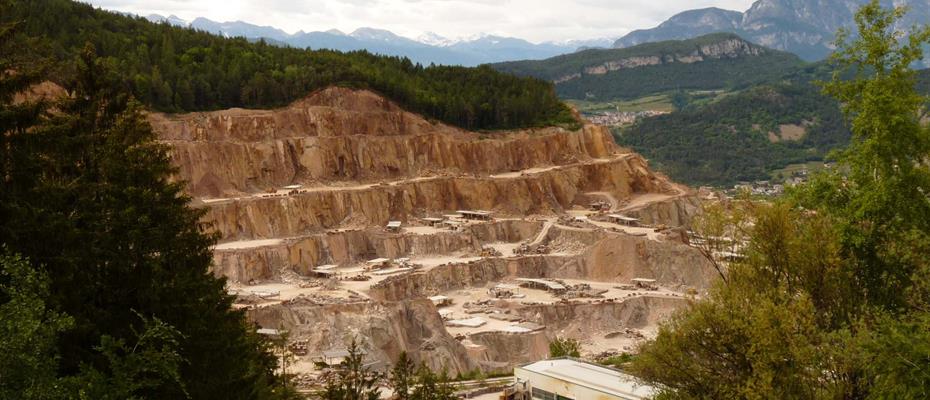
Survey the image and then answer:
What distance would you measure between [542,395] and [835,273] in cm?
1717

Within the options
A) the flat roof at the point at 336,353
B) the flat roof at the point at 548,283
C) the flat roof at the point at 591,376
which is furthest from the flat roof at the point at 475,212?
the flat roof at the point at 591,376

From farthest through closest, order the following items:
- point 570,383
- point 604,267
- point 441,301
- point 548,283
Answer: point 604,267 < point 548,283 < point 441,301 < point 570,383

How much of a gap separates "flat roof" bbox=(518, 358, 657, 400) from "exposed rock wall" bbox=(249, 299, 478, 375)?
14046 mm

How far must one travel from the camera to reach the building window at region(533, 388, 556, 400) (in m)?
33.5

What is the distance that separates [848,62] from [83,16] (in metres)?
81.1

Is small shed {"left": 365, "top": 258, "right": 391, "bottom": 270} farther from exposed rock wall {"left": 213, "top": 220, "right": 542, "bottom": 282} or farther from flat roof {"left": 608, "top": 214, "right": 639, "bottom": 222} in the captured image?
flat roof {"left": 608, "top": 214, "right": 639, "bottom": 222}

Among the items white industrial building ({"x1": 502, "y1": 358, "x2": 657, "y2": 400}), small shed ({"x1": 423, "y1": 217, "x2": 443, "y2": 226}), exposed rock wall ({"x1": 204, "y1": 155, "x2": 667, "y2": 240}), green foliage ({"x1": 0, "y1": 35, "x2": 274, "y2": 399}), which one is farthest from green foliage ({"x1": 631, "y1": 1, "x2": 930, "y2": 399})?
small shed ({"x1": 423, "y1": 217, "x2": 443, "y2": 226})

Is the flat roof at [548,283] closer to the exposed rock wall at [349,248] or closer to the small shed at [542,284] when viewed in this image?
the small shed at [542,284]

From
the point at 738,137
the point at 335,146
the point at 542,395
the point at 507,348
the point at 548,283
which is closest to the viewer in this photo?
the point at 542,395

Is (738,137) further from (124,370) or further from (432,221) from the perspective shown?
(124,370)

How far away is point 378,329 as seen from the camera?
1971 inches

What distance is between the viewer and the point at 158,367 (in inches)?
574

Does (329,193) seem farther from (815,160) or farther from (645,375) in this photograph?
(815,160)

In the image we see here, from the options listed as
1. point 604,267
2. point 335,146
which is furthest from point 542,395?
point 335,146
